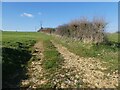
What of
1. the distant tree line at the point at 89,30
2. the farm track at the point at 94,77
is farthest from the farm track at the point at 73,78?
the distant tree line at the point at 89,30

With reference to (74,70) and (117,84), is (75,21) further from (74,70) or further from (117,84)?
(117,84)

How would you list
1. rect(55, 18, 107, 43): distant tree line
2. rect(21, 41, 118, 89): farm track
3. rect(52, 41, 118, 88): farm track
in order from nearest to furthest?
rect(21, 41, 118, 89): farm track → rect(52, 41, 118, 88): farm track → rect(55, 18, 107, 43): distant tree line

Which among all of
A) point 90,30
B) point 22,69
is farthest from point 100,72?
point 90,30

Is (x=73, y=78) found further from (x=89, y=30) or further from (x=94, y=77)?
(x=89, y=30)

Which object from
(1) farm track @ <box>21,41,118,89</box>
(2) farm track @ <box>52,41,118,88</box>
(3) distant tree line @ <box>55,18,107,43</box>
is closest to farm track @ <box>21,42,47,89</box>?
(1) farm track @ <box>21,41,118,89</box>

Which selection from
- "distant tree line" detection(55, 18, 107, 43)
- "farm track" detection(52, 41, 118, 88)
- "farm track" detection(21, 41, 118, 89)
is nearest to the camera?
"farm track" detection(21, 41, 118, 89)

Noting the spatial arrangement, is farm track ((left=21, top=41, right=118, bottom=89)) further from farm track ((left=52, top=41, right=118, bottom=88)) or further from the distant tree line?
the distant tree line

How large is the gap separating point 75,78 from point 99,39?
22.9 metres

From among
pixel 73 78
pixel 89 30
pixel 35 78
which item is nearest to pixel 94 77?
pixel 73 78

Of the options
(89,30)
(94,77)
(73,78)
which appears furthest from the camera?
(89,30)

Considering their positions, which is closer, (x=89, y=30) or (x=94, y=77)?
(x=94, y=77)

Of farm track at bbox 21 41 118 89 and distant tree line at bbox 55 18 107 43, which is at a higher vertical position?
distant tree line at bbox 55 18 107 43

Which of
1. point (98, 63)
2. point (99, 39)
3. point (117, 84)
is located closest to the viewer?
point (117, 84)

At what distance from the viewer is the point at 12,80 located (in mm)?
13781
